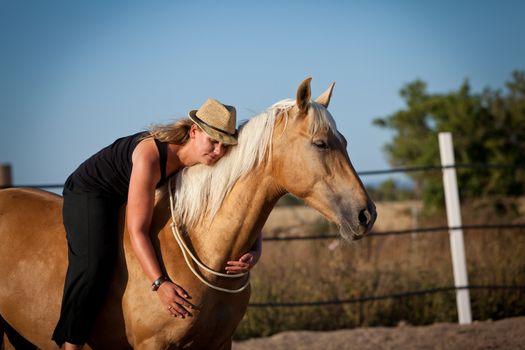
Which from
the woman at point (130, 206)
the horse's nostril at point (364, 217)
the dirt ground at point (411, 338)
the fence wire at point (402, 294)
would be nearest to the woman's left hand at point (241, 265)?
the woman at point (130, 206)

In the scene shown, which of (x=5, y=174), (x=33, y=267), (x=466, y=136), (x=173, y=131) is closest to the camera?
(x=173, y=131)

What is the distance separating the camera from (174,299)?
281cm

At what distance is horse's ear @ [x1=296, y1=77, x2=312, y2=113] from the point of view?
2814 millimetres

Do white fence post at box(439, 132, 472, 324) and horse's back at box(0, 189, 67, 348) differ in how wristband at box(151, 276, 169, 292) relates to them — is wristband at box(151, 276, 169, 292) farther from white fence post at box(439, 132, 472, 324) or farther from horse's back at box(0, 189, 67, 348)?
white fence post at box(439, 132, 472, 324)

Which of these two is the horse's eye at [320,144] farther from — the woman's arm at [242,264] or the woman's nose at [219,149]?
the woman's arm at [242,264]

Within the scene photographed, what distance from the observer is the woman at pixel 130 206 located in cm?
289

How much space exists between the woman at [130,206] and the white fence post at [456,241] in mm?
4101

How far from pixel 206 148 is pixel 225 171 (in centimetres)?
16

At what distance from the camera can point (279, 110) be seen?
3039 millimetres

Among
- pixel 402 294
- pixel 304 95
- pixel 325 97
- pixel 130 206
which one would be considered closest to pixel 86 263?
pixel 130 206

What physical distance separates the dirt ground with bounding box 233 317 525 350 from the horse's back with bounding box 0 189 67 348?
2804 millimetres

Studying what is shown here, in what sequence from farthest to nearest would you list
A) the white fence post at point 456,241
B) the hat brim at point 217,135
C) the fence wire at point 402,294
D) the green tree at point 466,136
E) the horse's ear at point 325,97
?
the green tree at point 466,136
the white fence post at point 456,241
the fence wire at point 402,294
the horse's ear at point 325,97
the hat brim at point 217,135

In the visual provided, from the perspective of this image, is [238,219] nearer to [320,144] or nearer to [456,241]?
[320,144]

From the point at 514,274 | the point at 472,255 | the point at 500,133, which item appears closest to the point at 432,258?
the point at 472,255
